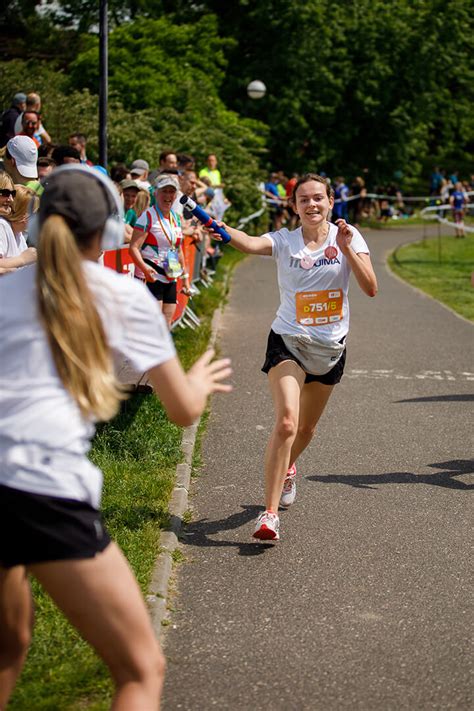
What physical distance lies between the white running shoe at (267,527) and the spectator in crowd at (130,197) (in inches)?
235

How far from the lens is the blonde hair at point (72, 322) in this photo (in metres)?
2.96

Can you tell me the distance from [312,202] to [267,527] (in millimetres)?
1840

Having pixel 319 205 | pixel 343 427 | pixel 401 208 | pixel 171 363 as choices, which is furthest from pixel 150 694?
pixel 401 208

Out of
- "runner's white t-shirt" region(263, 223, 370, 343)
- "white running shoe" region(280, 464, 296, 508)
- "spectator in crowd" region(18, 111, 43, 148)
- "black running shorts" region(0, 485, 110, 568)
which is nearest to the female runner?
"spectator in crowd" region(18, 111, 43, 148)

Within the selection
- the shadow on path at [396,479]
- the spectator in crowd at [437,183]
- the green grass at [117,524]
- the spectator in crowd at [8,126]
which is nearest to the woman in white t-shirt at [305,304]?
the green grass at [117,524]

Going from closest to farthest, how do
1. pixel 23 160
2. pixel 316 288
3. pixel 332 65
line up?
1. pixel 316 288
2. pixel 23 160
3. pixel 332 65

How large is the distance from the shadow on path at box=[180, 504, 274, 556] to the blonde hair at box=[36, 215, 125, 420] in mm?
3227

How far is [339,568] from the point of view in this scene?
5836 mm

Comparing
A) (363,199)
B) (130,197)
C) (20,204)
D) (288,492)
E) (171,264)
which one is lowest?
(363,199)

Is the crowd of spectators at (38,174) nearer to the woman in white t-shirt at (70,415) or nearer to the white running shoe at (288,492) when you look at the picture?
the white running shoe at (288,492)

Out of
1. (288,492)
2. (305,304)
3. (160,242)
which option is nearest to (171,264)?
(160,242)

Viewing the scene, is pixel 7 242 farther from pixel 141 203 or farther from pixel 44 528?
pixel 44 528

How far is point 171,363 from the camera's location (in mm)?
3145

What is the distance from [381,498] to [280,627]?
90.5 inches
